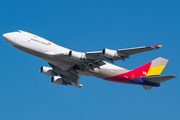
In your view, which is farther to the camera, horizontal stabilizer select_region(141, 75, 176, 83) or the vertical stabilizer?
the vertical stabilizer

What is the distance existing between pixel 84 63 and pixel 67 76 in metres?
8.31

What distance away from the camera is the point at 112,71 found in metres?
37.9

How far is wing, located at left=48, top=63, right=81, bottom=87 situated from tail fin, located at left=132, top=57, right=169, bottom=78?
37.9 feet

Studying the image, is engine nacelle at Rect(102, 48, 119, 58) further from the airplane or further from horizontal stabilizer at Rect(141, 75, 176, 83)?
horizontal stabilizer at Rect(141, 75, 176, 83)

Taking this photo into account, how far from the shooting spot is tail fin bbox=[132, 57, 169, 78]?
41056 millimetres

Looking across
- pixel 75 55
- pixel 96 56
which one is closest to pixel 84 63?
pixel 96 56

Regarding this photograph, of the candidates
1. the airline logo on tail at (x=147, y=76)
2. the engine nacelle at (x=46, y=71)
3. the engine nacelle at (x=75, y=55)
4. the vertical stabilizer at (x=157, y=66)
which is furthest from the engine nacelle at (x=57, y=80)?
the vertical stabilizer at (x=157, y=66)

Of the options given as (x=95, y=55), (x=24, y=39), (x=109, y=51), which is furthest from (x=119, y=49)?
(x=24, y=39)

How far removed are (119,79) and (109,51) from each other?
10099 mm

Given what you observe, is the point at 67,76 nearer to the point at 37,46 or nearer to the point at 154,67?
the point at 37,46

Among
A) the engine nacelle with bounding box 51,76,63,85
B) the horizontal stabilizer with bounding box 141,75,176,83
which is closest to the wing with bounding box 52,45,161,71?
the engine nacelle with bounding box 51,76,63,85

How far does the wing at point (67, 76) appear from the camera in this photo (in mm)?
40375

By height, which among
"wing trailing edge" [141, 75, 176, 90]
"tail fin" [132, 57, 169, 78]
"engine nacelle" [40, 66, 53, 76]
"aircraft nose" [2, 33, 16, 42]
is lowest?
"wing trailing edge" [141, 75, 176, 90]

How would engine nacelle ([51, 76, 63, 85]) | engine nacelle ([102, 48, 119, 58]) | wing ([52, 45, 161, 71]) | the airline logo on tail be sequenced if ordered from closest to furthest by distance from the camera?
wing ([52, 45, 161, 71]), engine nacelle ([102, 48, 119, 58]), the airline logo on tail, engine nacelle ([51, 76, 63, 85])
